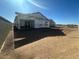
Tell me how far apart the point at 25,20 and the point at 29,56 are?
19.8 m

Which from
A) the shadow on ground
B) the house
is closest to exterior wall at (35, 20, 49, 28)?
the house

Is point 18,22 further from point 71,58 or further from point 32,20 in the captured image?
point 71,58

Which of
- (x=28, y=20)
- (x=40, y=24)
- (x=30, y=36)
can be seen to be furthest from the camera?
(x=40, y=24)

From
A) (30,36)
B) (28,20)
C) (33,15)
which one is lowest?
(30,36)

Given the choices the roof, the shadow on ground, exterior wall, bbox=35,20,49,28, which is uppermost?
the roof

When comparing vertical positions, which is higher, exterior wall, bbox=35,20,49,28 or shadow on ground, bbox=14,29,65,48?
exterior wall, bbox=35,20,49,28

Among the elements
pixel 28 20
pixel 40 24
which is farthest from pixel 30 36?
pixel 40 24

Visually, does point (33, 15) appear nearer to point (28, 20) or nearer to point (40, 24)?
point (28, 20)

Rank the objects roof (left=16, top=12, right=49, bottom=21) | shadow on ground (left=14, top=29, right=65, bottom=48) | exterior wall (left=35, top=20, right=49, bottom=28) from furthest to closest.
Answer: exterior wall (left=35, top=20, right=49, bottom=28) < roof (left=16, top=12, right=49, bottom=21) < shadow on ground (left=14, top=29, right=65, bottom=48)

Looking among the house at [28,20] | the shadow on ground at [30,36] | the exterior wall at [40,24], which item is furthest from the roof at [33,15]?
the shadow on ground at [30,36]

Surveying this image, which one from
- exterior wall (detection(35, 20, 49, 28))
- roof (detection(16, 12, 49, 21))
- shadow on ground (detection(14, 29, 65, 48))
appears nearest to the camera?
shadow on ground (detection(14, 29, 65, 48))

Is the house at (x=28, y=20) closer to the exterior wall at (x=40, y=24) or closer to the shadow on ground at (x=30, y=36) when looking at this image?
the exterior wall at (x=40, y=24)

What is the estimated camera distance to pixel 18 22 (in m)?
27.2

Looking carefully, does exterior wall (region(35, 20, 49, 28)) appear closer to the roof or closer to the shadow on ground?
the roof
